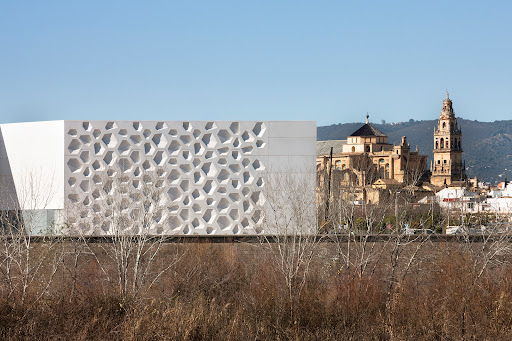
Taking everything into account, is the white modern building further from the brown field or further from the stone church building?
the stone church building

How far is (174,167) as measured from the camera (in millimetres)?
20812

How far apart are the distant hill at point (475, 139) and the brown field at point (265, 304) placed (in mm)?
120215

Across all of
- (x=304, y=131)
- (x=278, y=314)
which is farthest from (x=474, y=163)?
(x=278, y=314)

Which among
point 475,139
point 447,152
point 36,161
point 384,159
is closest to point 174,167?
point 36,161

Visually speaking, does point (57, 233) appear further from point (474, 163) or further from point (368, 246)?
point (474, 163)

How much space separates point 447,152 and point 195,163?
71218 millimetres

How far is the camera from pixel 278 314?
11.4 meters

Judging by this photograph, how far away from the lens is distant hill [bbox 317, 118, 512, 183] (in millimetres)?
142625

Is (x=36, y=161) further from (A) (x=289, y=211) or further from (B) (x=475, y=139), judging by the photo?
(B) (x=475, y=139)

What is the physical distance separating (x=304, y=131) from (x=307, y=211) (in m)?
2.82

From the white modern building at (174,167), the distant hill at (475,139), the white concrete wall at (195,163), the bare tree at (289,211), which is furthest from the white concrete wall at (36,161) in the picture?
the distant hill at (475,139)

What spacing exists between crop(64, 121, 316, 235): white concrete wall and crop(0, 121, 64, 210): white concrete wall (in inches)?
13.2

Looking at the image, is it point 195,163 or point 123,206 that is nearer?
point 123,206

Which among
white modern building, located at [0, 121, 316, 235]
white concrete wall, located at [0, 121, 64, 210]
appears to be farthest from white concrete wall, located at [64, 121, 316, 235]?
white concrete wall, located at [0, 121, 64, 210]
